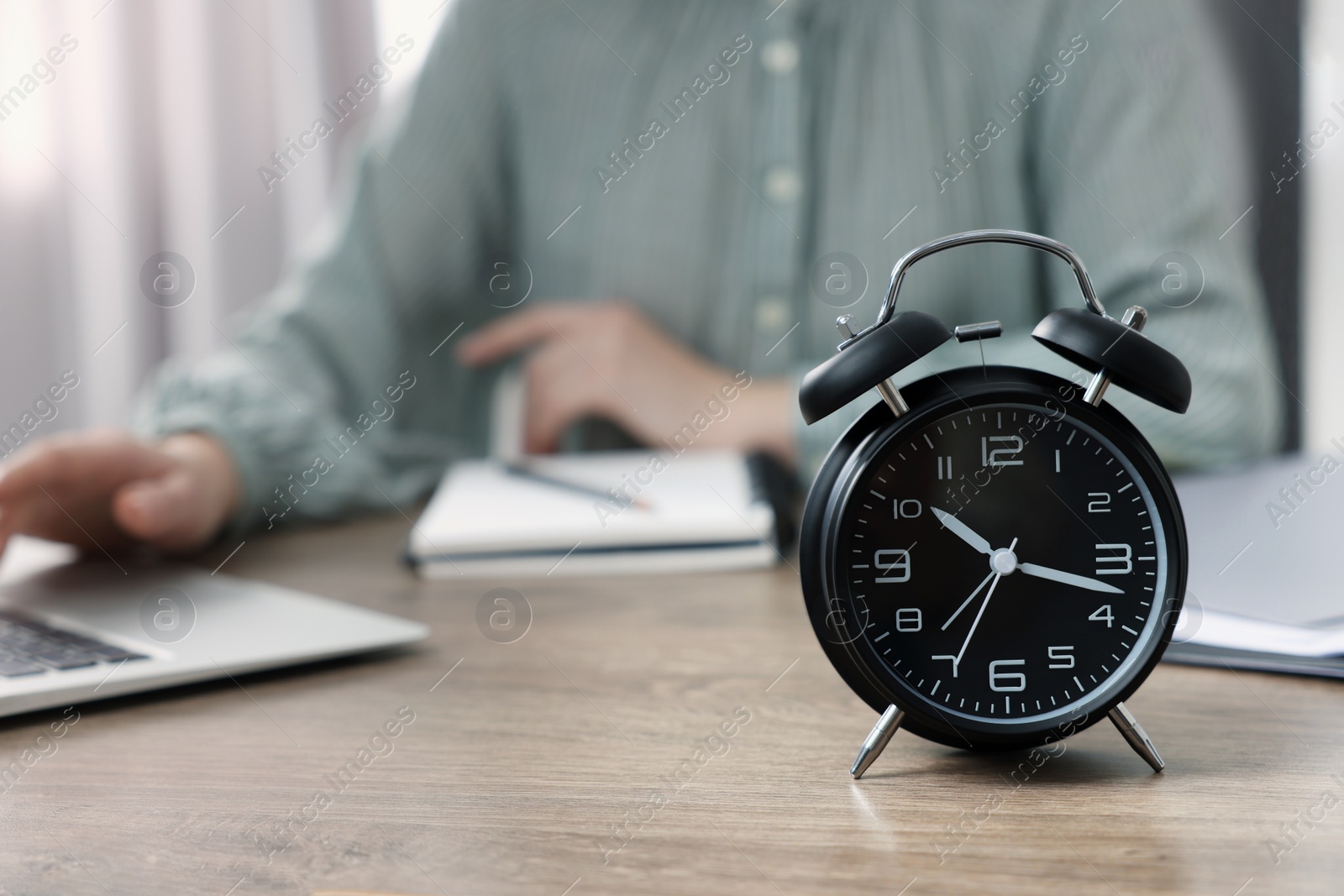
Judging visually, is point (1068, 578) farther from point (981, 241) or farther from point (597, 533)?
point (597, 533)

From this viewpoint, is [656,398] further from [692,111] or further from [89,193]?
[89,193]

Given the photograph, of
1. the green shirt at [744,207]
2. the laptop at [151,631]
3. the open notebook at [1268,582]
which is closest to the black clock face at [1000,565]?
the open notebook at [1268,582]

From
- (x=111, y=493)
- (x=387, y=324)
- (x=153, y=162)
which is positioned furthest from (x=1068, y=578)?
(x=153, y=162)

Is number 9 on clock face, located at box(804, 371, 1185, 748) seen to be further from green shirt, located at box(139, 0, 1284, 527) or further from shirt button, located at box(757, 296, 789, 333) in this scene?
shirt button, located at box(757, 296, 789, 333)

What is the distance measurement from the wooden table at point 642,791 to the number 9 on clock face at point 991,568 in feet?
0.12

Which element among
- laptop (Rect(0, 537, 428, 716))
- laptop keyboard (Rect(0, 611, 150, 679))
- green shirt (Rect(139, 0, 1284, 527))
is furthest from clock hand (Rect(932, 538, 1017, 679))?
green shirt (Rect(139, 0, 1284, 527))

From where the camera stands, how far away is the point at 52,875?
39 centimetres

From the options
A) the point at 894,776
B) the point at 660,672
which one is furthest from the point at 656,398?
the point at 894,776

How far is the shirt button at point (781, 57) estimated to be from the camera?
1313 millimetres

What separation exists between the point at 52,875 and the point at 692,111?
1260mm

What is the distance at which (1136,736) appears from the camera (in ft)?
1.48

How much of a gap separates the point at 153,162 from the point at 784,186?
69.4 inches

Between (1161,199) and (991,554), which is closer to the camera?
(991,554)

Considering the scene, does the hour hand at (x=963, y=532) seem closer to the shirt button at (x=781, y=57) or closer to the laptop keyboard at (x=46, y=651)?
the laptop keyboard at (x=46, y=651)
